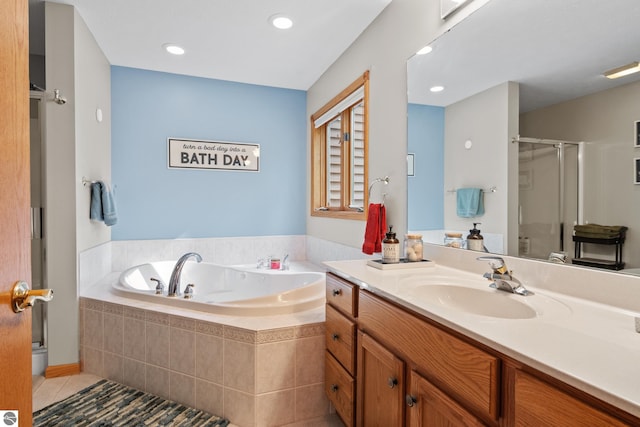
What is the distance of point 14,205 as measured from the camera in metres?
0.75

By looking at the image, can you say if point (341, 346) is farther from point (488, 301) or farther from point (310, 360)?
point (488, 301)

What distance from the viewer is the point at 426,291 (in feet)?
4.58

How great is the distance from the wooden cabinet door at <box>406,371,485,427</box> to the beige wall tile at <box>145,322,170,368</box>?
1554 mm

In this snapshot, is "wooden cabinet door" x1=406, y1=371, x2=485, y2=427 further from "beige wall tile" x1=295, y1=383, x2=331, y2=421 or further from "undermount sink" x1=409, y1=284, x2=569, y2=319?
"beige wall tile" x1=295, y1=383, x2=331, y2=421

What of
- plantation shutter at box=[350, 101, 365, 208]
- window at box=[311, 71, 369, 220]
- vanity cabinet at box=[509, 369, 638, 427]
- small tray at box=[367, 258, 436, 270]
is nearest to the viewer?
vanity cabinet at box=[509, 369, 638, 427]

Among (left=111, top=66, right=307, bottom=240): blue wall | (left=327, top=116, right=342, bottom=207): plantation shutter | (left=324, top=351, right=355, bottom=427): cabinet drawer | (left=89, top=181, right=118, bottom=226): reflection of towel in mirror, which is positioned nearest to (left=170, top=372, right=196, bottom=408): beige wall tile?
(left=324, top=351, right=355, bottom=427): cabinet drawer

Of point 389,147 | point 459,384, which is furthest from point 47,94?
point 459,384

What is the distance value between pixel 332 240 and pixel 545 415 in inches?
96.3

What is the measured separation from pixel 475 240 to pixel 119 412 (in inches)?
83.5

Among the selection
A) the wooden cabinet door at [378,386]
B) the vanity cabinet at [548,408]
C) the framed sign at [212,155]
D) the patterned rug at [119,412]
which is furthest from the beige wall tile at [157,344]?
the vanity cabinet at [548,408]

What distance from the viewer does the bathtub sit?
2.08 metres

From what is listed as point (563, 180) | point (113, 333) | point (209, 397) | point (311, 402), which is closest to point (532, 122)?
point (563, 180)

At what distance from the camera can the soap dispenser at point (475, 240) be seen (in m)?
1.56

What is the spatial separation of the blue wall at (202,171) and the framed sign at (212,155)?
51 millimetres
